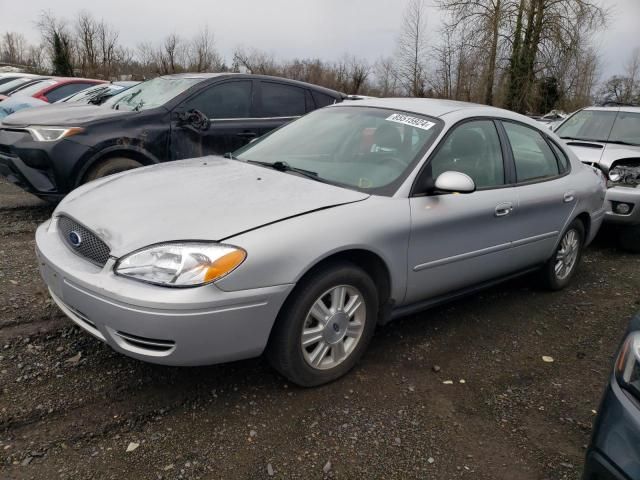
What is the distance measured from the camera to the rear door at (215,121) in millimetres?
5656

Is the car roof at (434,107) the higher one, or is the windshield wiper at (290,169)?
the car roof at (434,107)

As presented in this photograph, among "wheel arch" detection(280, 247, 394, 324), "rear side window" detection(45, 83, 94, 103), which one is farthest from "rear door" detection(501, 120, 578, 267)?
"rear side window" detection(45, 83, 94, 103)

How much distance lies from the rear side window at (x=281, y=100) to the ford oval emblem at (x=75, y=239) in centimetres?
387

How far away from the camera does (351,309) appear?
9.58ft

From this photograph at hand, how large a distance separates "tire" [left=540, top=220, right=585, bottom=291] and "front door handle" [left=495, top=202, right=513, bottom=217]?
3.30 feet

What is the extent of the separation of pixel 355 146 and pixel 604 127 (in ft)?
17.7

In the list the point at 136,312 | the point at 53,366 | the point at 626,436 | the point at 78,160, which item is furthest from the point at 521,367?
the point at 78,160

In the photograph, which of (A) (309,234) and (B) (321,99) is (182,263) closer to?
(A) (309,234)

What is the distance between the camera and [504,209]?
3.64m

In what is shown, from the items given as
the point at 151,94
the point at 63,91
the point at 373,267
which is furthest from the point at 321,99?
the point at 63,91

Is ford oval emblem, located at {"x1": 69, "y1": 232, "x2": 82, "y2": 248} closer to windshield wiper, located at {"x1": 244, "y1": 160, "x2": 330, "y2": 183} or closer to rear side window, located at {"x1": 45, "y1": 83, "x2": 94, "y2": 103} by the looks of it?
windshield wiper, located at {"x1": 244, "y1": 160, "x2": 330, "y2": 183}

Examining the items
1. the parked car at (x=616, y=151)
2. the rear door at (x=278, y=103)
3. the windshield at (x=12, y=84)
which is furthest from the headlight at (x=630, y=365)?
the windshield at (x=12, y=84)

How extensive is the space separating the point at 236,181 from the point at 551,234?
259 centimetres

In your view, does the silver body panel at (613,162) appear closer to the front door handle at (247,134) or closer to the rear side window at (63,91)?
the front door handle at (247,134)
